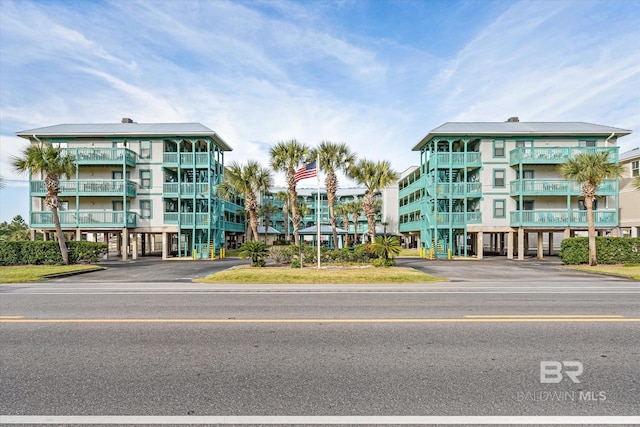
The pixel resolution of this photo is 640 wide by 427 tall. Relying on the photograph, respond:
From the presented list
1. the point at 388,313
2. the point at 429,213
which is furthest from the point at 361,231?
the point at 388,313

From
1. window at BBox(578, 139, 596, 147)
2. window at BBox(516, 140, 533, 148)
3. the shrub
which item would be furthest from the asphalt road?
window at BBox(578, 139, 596, 147)

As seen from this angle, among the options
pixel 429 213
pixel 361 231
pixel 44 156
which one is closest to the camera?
pixel 44 156

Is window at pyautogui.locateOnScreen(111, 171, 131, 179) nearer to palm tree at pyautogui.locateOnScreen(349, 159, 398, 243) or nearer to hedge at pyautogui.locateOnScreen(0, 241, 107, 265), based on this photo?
hedge at pyautogui.locateOnScreen(0, 241, 107, 265)

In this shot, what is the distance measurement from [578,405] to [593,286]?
42.2 ft

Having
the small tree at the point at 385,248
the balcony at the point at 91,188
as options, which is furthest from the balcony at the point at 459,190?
the balcony at the point at 91,188

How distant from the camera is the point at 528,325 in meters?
7.46

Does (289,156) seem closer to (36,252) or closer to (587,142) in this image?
(36,252)

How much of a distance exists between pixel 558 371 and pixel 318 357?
3507 mm

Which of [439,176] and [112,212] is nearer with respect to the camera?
[112,212]

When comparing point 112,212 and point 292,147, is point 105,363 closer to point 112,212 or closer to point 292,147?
point 292,147

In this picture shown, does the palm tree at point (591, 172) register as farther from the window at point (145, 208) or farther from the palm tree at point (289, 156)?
the window at point (145, 208)

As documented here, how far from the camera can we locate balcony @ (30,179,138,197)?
31.7 metres

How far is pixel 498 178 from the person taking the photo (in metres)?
33.2

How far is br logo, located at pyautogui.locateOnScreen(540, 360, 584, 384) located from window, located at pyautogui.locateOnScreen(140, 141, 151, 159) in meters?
35.9
